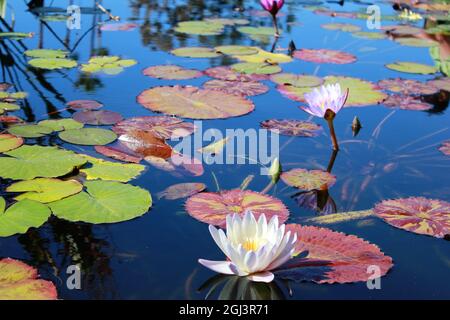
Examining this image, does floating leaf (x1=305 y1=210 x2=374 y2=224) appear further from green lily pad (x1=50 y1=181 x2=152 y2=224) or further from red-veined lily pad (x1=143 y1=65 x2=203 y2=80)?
red-veined lily pad (x1=143 y1=65 x2=203 y2=80)

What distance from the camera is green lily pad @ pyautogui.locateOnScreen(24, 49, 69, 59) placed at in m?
2.90

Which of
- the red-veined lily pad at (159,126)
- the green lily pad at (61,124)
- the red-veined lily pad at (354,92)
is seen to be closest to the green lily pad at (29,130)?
the green lily pad at (61,124)

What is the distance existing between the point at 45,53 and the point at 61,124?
3.38 ft

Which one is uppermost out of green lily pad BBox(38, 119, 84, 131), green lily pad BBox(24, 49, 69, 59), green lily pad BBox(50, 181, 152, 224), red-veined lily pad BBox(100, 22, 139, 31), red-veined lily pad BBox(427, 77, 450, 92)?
red-veined lily pad BBox(100, 22, 139, 31)

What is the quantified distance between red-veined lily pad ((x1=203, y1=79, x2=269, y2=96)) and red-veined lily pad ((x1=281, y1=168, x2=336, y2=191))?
2.60 feet

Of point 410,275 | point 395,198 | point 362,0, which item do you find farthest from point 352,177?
point 362,0

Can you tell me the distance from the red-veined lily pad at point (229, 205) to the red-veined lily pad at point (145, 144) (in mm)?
337

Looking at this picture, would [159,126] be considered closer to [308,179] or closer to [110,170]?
[110,170]

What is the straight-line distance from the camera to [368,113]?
238cm

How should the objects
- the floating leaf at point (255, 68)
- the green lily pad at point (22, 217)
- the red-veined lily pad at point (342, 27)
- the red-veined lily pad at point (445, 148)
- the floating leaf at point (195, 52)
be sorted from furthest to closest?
the red-veined lily pad at point (342, 27)
the floating leaf at point (195, 52)
the floating leaf at point (255, 68)
the red-veined lily pad at point (445, 148)
the green lily pad at point (22, 217)

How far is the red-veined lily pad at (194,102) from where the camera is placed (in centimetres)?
224

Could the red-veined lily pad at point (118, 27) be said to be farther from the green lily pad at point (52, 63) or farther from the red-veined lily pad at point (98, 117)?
the red-veined lily pad at point (98, 117)

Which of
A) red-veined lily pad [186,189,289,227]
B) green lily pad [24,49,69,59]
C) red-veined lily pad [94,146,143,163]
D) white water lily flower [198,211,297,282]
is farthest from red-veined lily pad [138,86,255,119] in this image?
white water lily flower [198,211,297,282]

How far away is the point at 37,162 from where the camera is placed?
67.5 inches
